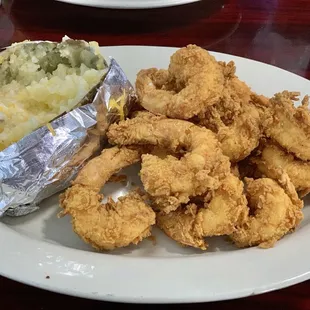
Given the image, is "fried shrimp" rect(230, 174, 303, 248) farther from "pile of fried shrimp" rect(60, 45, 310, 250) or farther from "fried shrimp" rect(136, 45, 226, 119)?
"fried shrimp" rect(136, 45, 226, 119)

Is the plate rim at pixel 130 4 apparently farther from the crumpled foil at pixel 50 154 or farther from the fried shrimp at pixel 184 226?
the fried shrimp at pixel 184 226

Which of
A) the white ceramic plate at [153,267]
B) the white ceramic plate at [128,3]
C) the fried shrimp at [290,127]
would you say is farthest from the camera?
the white ceramic plate at [128,3]

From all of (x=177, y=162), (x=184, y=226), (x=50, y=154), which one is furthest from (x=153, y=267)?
(x=50, y=154)

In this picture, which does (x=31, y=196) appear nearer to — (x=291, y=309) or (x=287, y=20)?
(x=291, y=309)

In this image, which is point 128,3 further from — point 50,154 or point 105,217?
point 105,217

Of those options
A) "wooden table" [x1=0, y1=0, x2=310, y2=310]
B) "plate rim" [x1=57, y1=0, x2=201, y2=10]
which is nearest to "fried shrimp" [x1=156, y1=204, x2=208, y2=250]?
"wooden table" [x1=0, y1=0, x2=310, y2=310]

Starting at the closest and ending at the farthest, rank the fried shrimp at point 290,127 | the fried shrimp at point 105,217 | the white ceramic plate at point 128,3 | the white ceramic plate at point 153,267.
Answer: the white ceramic plate at point 153,267 < the fried shrimp at point 105,217 < the fried shrimp at point 290,127 < the white ceramic plate at point 128,3

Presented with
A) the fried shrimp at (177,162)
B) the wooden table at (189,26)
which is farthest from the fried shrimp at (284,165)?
the wooden table at (189,26)
